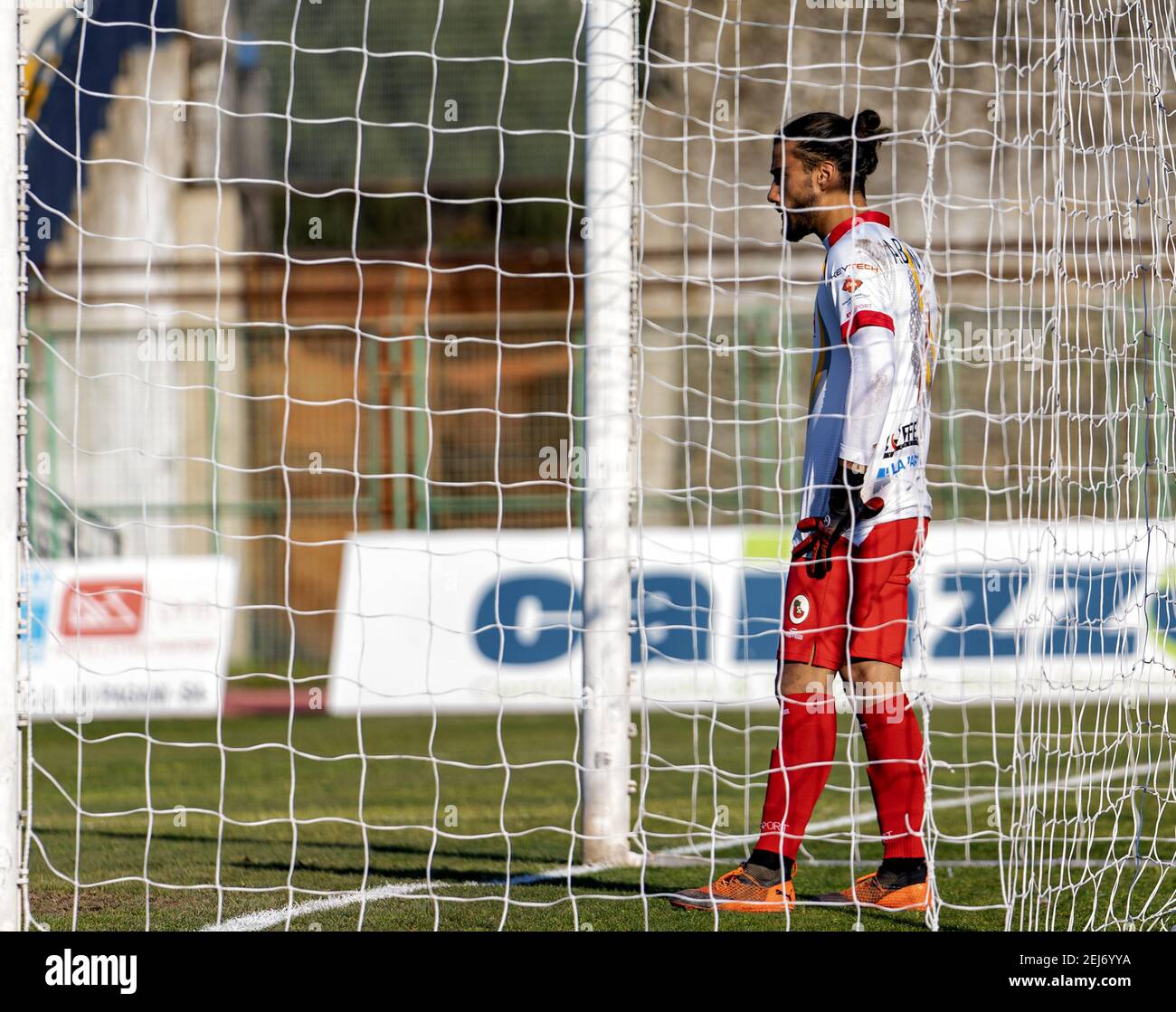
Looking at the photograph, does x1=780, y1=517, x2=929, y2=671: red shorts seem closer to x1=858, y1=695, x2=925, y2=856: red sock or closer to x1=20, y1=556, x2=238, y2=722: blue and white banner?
x1=858, y1=695, x2=925, y2=856: red sock

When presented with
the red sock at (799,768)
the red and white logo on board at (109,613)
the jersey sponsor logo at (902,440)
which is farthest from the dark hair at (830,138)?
the red and white logo on board at (109,613)

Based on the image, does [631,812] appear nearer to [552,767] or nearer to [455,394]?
[552,767]

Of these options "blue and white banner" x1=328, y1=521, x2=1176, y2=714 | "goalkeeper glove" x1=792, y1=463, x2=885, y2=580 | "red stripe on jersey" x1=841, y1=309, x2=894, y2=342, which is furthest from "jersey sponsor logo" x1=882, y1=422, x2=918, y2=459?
"blue and white banner" x1=328, y1=521, x2=1176, y2=714

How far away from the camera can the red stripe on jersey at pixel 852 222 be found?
407 centimetres

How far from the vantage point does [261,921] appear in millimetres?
4031

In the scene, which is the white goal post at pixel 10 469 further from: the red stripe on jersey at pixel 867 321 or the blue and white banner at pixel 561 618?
the blue and white banner at pixel 561 618

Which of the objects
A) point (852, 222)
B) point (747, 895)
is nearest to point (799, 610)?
point (747, 895)

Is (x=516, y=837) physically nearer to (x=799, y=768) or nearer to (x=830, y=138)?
(x=799, y=768)

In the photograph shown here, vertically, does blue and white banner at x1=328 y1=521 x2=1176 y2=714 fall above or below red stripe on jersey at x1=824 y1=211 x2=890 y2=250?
below

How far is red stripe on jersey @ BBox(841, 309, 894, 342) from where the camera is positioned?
3.86 meters

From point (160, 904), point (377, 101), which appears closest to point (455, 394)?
point (377, 101)

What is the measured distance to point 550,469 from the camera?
541 inches

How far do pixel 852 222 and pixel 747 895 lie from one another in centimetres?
185
